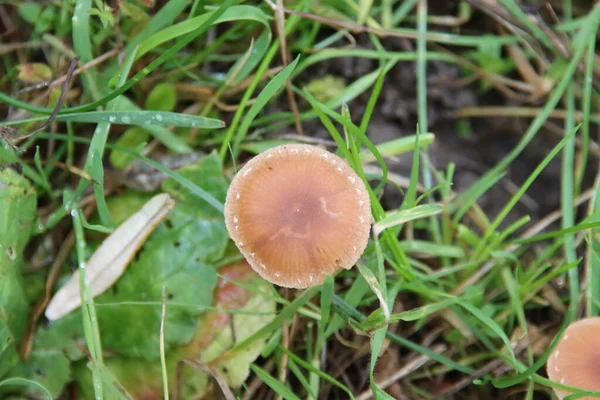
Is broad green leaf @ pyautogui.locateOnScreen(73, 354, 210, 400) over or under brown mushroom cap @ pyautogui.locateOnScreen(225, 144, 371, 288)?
under

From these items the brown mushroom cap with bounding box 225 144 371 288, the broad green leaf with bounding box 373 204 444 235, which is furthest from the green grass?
the brown mushroom cap with bounding box 225 144 371 288

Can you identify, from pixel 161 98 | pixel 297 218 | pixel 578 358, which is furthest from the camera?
pixel 161 98

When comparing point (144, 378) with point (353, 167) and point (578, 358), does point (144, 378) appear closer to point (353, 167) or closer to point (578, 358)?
point (353, 167)

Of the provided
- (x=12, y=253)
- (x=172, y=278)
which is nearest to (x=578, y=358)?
(x=172, y=278)

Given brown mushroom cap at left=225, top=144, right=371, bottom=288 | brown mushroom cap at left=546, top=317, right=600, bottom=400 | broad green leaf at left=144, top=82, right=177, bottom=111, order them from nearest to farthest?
brown mushroom cap at left=225, top=144, right=371, bottom=288, brown mushroom cap at left=546, top=317, right=600, bottom=400, broad green leaf at left=144, top=82, right=177, bottom=111

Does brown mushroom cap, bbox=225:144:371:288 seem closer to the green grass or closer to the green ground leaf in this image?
the green grass

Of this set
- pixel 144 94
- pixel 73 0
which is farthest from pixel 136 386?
pixel 73 0

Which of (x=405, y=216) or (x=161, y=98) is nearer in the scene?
(x=405, y=216)

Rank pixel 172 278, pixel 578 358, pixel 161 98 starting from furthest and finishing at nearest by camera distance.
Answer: pixel 161 98 → pixel 172 278 → pixel 578 358
